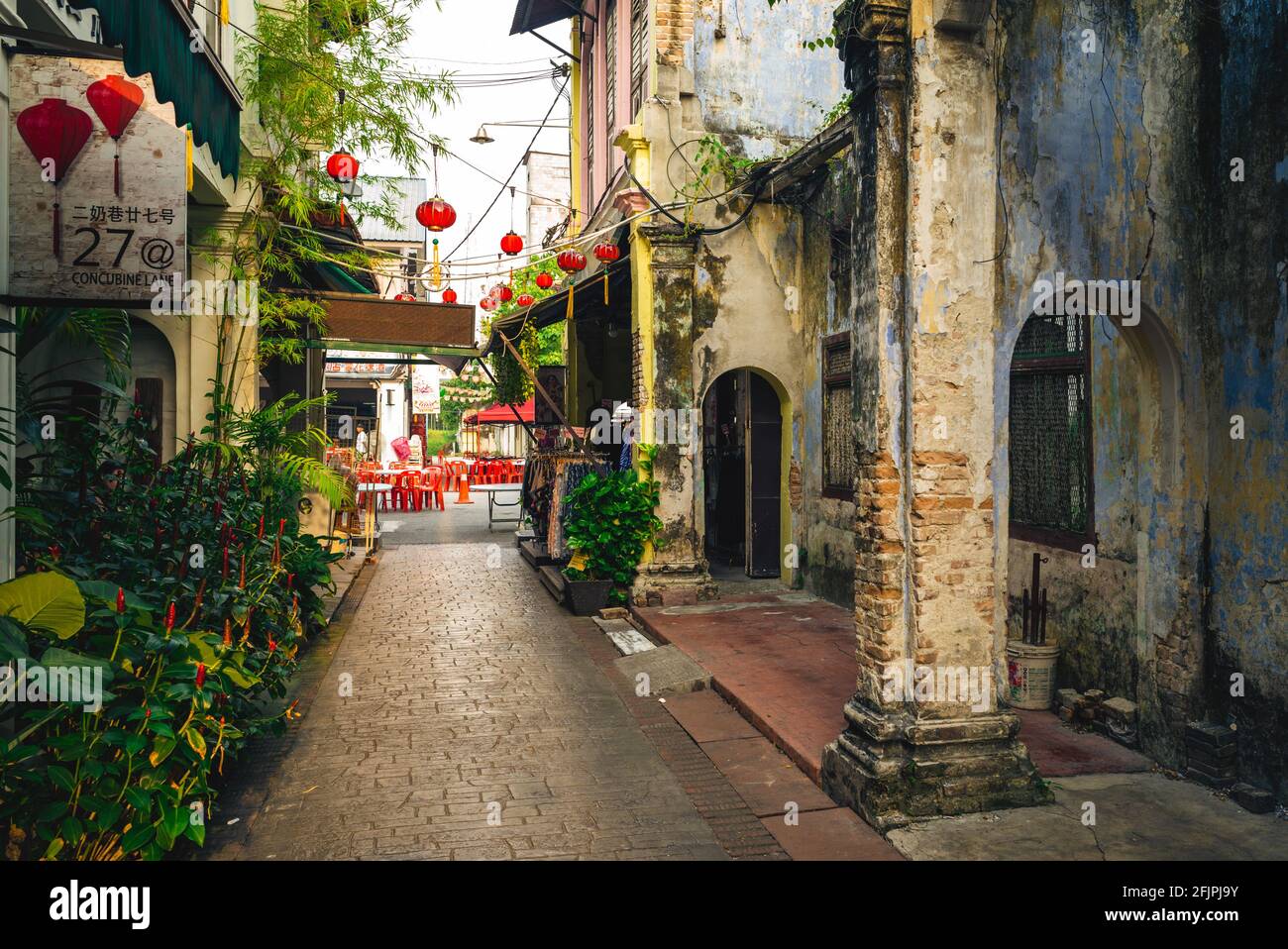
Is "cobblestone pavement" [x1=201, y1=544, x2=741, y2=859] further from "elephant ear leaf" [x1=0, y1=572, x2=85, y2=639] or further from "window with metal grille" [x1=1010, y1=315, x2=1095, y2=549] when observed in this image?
"window with metal grille" [x1=1010, y1=315, x2=1095, y2=549]

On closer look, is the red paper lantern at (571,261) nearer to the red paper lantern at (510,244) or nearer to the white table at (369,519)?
the red paper lantern at (510,244)

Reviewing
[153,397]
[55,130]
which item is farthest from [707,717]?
[153,397]

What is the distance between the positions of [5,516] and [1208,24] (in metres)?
7.06

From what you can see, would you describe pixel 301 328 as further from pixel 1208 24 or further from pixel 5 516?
pixel 1208 24

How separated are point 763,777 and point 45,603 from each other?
12.9 ft

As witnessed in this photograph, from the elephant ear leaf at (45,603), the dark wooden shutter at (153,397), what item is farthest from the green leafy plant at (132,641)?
the dark wooden shutter at (153,397)

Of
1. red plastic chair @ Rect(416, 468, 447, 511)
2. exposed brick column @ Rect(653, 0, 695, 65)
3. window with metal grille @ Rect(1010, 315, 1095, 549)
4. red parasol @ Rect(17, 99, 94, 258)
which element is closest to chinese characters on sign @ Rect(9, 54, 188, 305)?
red parasol @ Rect(17, 99, 94, 258)

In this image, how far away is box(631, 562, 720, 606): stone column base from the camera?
34.5ft

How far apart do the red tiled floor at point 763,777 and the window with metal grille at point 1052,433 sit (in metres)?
2.63

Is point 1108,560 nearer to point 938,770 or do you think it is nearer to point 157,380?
point 938,770

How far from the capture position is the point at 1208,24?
5.37 metres

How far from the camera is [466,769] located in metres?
5.67

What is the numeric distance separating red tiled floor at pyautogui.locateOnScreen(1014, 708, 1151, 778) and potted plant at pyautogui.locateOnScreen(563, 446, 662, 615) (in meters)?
5.20
